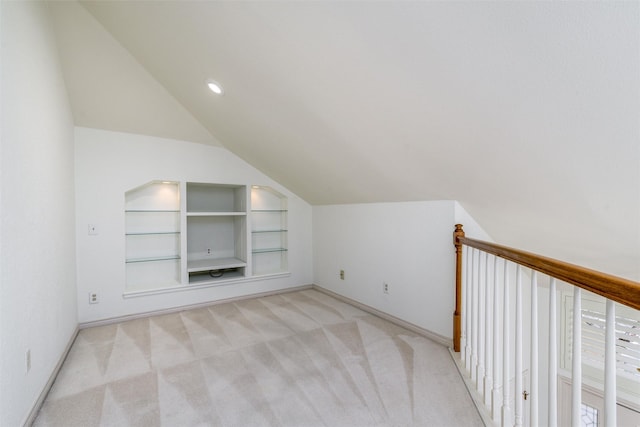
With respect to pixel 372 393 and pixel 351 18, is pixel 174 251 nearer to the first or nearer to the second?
pixel 372 393

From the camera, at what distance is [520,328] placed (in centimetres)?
124

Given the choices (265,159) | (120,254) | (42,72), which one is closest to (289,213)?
(265,159)

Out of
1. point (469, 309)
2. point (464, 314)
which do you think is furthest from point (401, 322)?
point (469, 309)

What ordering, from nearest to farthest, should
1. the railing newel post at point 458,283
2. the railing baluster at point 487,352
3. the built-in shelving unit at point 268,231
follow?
the railing baluster at point 487,352, the railing newel post at point 458,283, the built-in shelving unit at point 268,231

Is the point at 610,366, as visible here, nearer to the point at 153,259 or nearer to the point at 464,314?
the point at 464,314

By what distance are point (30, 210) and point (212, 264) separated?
2.13 m

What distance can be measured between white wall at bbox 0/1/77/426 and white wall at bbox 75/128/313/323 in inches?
21.4

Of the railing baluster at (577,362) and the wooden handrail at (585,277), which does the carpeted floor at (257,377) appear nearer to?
the railing baluster at (577,362)

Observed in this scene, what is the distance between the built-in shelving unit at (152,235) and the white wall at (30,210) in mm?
939

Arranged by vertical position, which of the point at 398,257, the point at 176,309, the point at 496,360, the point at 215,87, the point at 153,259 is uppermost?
the point at 215,87

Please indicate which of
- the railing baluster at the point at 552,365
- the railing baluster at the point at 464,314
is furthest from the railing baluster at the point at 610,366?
the railing baluster at the point at 464,314

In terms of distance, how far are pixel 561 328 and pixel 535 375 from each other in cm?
234

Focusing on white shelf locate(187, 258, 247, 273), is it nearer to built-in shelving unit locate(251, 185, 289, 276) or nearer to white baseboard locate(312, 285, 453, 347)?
built-in shelving unit locate(251, 185, 289, 276)

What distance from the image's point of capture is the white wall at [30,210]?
52.6 inches
